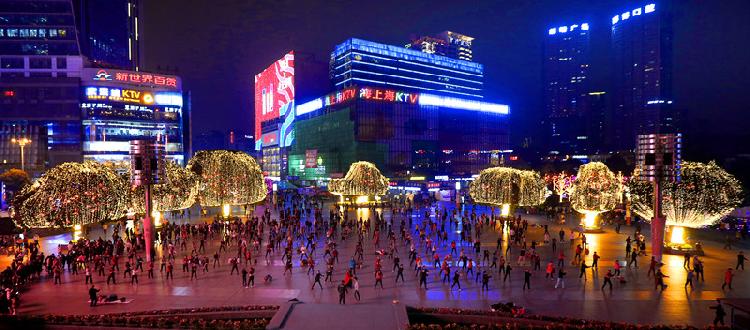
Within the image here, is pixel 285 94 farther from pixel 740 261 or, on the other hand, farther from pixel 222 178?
pixel 740 261

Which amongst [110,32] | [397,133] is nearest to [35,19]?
[110,32]

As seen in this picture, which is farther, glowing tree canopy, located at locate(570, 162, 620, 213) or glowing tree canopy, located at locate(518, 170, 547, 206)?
glowing tree canopy, located at locate(518, 170, 547, 206)

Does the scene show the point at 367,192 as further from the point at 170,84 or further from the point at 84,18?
the point at 84,18

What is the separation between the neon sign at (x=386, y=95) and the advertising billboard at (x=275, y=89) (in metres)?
43.9

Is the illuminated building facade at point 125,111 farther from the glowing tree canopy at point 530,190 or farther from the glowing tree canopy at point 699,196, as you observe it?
the glowing tree canopy at point 699,196

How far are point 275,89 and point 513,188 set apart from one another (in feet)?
398

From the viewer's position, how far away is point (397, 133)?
108750 millimetres

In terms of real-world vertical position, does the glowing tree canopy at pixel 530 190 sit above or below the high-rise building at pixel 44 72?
below

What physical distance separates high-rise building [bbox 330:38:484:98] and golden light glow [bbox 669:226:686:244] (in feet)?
365

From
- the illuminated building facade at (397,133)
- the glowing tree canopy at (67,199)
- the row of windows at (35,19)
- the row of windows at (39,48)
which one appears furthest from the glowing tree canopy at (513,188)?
the row of windows at (35,19)

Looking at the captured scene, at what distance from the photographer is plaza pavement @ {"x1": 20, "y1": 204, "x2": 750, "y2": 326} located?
18.0m

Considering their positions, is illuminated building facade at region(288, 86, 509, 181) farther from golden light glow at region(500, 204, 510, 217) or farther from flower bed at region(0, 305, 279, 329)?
flower bed at region(0, 305, 279, 329)

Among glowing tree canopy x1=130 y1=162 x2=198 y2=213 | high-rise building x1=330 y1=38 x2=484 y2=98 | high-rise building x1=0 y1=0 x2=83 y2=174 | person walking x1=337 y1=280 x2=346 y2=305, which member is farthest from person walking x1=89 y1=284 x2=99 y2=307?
high-rise building x1=330 y1=38 x2=484 y2=98

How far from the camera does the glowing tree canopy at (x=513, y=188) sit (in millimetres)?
44406
